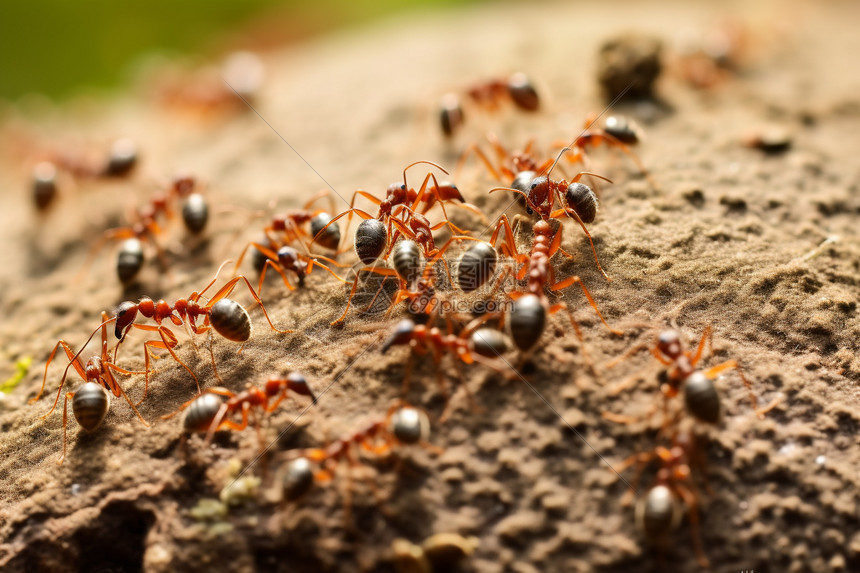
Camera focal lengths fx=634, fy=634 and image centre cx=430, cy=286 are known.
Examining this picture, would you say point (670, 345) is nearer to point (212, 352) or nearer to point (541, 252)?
point (541, 252)

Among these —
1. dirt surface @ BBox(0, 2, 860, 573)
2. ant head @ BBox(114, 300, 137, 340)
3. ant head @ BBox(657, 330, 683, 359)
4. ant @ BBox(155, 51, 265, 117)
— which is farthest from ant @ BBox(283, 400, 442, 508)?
ant @ BBox(155, 51, 265, 117)

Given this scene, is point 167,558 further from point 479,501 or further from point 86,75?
point 86,75

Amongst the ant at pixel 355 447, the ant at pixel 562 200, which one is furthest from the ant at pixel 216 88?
the ant at pixel 355 447

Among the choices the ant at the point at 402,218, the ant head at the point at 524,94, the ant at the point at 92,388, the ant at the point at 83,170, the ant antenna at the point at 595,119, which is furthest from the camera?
the ant at the point at 83,170

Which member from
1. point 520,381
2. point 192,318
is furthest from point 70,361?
point 520,381

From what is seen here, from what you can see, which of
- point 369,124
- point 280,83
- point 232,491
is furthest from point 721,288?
point 280,83

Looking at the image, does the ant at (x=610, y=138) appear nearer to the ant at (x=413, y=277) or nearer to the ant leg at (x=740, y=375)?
the ant at (x=413, y=277)
